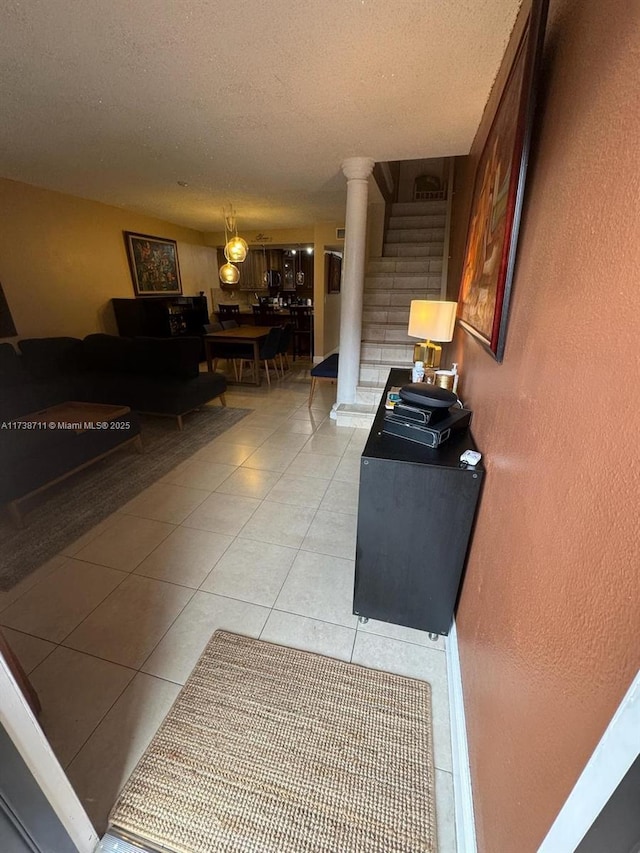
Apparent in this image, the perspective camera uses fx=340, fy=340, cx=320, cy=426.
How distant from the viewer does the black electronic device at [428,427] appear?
1268 millimetres

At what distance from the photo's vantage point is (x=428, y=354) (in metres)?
2.35

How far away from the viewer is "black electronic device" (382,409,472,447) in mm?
1268

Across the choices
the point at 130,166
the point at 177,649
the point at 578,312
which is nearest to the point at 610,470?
the point at 578,312

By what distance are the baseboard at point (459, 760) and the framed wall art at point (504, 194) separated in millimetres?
1121

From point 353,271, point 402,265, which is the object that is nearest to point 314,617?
point 353,271

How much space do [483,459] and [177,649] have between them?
1385 millimetres

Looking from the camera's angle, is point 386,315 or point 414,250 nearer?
point 386,315

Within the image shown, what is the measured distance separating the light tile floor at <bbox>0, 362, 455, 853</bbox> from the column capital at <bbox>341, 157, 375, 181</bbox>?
2661 mm

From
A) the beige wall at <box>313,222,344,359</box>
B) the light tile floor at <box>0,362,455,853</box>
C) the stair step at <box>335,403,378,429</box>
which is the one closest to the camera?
the light tile floor at <box>0,362,455,853</box>

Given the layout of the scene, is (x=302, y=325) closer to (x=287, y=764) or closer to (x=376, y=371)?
(x=376, y=371)

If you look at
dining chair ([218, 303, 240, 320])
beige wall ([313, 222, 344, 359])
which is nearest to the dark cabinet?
dining chair ([218, 303, 240, 320])

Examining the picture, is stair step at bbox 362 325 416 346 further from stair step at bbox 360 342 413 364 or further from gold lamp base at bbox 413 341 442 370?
gold lamp base at bbox 413 341 442 370

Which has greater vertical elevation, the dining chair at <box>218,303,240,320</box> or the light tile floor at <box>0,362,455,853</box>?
the dining chair at <box>218,303,240,320</box>

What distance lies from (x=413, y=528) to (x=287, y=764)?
2.68 ft
